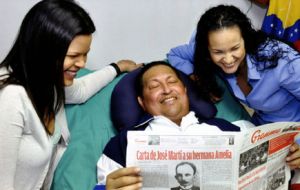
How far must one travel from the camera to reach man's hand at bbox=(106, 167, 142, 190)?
1094 millimetres

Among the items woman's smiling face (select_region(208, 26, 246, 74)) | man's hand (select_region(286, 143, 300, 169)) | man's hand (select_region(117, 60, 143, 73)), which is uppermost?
woman's smiling face (select_region(208, 26, 246, 74))

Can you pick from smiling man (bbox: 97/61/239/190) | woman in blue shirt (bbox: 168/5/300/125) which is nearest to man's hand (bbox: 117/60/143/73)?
smiling man (bbox: 97/61/239/190)

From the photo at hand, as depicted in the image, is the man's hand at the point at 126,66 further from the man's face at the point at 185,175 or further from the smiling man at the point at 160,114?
the man's face at the point at 185,175

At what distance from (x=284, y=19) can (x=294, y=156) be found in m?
0.93

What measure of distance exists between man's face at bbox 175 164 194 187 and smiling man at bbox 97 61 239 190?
265 mm

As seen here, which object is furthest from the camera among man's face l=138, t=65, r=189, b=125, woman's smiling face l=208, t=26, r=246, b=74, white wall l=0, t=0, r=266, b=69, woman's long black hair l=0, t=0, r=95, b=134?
white wall l=0, t=0, r=266, b=69

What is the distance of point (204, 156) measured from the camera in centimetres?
112

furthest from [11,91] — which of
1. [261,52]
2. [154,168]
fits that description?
[261,52]

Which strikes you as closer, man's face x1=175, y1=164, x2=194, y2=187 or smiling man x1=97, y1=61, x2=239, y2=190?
man's face x1=175, y1=164, x2=194, y2=187

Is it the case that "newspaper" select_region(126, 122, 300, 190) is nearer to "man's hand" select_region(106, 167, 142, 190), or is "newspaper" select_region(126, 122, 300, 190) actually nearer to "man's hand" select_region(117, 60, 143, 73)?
"man's hand" select_region(106, 167, 142, 190)

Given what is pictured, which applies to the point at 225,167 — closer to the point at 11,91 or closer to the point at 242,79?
the point at 242,79

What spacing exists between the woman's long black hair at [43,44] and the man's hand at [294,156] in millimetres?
826

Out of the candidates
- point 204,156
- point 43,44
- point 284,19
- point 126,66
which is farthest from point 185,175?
point 284,19

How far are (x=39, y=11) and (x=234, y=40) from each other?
67 centimetres
